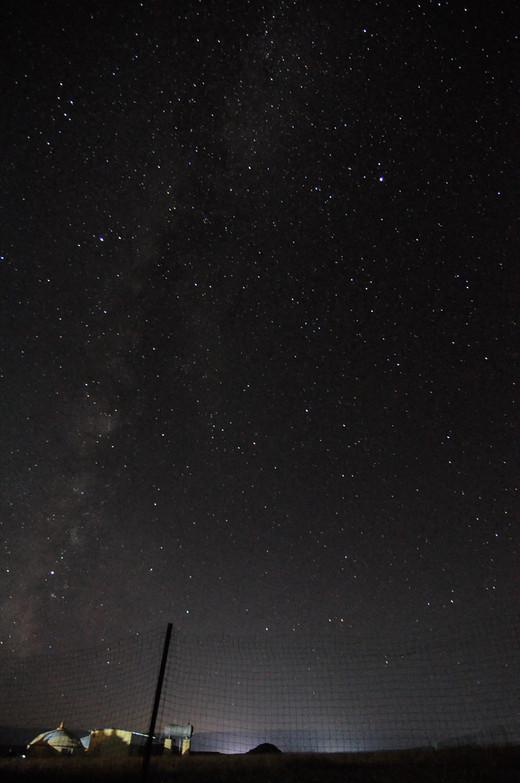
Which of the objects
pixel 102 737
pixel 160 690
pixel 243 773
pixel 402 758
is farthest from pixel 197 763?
pixel 102 737

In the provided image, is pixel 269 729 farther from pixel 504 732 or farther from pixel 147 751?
pixel 147 751

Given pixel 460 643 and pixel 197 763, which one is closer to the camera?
pixel 197 763

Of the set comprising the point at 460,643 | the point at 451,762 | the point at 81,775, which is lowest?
the point at 81,775

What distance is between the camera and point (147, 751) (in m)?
6.70

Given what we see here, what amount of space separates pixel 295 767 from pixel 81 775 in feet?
10.5

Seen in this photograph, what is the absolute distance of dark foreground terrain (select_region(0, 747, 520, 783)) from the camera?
6781mm

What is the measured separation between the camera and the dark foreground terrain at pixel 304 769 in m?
6.78

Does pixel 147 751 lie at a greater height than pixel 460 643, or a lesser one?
lesser

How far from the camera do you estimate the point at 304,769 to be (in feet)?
25.3

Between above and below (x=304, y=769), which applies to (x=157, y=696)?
above

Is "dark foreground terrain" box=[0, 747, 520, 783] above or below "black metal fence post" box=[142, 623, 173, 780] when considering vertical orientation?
below

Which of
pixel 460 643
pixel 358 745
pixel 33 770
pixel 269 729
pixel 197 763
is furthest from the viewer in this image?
pixel 269 729

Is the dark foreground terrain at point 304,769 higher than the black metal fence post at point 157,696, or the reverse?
the black metal fence post at point 157,696

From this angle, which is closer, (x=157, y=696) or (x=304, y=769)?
(x=157, y=696)
